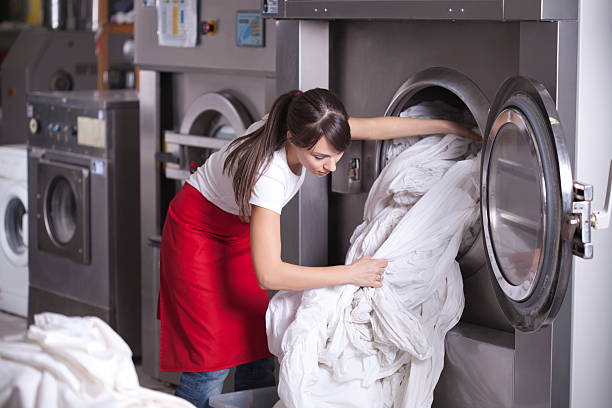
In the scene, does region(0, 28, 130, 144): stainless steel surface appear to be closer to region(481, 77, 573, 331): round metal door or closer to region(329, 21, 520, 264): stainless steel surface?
region(329, 21, 520, 264): stainless steel surface

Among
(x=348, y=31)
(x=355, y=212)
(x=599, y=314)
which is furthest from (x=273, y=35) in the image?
(x=599, y=314)

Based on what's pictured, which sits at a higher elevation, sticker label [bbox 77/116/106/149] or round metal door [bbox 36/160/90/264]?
sticker label [bbox 77/116/106/149]

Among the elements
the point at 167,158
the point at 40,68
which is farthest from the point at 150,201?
the point at 40,68

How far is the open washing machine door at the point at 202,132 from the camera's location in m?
3.42

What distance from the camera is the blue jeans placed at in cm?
274

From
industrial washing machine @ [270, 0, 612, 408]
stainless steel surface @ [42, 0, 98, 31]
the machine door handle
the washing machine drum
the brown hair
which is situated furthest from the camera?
stainless steel surface @ [42, 0, 98, 31]

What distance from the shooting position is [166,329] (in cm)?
282

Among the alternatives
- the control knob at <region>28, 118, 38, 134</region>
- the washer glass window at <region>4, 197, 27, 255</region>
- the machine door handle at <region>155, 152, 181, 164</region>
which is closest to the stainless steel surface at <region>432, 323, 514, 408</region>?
the machine door handle at <region>155, 152, 181, 164</region>

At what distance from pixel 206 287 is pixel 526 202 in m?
1.06

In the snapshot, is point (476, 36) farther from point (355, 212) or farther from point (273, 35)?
point (273, 35)

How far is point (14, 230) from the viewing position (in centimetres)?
487

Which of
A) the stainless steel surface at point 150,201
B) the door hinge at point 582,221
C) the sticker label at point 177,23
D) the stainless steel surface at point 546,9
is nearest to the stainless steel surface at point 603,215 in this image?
the door hinge at point 582,221

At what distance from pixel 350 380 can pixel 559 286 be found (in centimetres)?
68

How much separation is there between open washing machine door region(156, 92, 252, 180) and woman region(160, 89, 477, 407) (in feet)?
2.39
